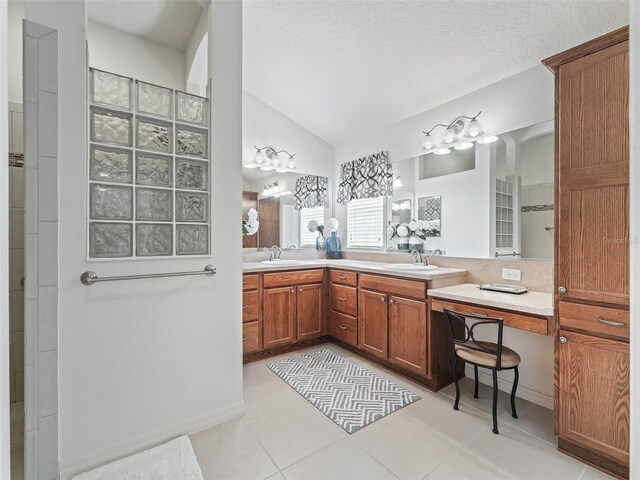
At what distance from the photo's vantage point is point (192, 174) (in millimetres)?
1953

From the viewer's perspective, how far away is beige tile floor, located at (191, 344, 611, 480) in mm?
1646

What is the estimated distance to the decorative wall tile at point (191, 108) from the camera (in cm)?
192

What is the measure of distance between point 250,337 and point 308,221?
1640mm

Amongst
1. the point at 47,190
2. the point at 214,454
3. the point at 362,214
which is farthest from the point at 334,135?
the point at 214,454

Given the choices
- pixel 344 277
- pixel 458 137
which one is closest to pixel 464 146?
pixel 458 137

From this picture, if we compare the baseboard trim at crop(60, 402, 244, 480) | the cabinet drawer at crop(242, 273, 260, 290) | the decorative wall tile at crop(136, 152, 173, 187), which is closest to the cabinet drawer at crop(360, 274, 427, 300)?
the cabinet drawer at crop(242, 273, 260, 290)

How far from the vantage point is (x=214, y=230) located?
202 centimetres

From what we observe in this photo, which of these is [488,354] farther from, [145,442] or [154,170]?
[154,170]

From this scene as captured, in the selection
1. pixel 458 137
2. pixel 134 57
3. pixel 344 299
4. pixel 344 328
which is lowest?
pixel 344 328

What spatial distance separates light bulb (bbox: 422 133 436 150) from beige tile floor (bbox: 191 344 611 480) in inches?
85.5

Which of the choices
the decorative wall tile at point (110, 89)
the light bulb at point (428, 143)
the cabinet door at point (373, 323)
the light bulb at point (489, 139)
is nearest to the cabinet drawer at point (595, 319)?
the cabinet door at point (373, 323)

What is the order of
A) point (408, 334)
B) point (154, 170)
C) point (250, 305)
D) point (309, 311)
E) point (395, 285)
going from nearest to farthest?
point (154, 170) < point (408, 334) < point (395, 285) < point (250, 305) < point (309, 311)

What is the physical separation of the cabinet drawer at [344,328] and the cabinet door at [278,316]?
1.44 ft

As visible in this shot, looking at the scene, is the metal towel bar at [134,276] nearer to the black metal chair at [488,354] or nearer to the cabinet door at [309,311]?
the cabinet door at [309,311]
